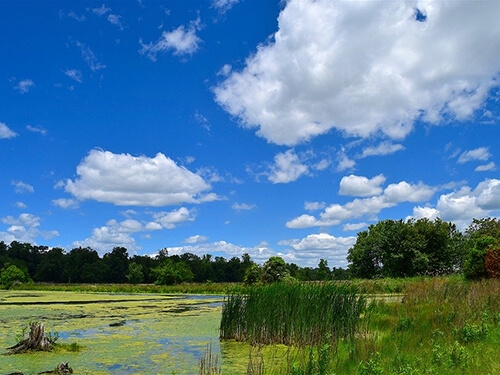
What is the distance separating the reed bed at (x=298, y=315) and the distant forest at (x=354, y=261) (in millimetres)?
920

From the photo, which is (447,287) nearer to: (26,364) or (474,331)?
(474,331)

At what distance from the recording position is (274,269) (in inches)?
1441

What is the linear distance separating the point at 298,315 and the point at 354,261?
4464cm

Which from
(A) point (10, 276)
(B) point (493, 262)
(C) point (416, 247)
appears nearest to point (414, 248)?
(C) point (416, 247)

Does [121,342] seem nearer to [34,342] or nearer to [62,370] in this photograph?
[34,342]

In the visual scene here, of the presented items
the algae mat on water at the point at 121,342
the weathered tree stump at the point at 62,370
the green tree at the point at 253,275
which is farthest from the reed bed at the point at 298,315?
the green tree at the point at 253,275

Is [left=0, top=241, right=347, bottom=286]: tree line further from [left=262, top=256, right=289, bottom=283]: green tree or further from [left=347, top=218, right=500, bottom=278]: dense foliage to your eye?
[left=262, top=256, right=289, bottom=283]: green tree

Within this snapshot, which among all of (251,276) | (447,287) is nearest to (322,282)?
(447,287)

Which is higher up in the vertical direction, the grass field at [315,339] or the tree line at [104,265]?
the tree line at [104,265]

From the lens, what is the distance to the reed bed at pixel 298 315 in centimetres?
1170

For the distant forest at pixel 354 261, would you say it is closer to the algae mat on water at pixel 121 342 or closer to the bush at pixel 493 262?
the bush at pixel 493 262

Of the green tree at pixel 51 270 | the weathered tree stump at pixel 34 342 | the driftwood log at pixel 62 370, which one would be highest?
the green tree at pixel 51 270

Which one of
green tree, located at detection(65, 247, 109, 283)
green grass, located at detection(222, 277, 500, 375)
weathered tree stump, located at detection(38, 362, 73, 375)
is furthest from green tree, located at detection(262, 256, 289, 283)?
green tree, located at detection(65, 247, 109, 283)

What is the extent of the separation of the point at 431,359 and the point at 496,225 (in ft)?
147
